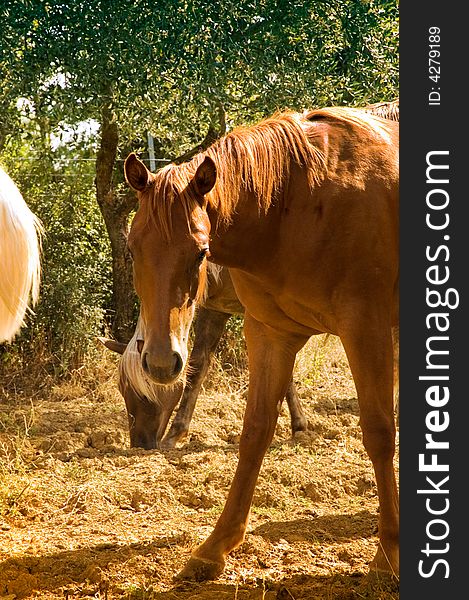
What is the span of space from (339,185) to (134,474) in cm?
243

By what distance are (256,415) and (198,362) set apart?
305 cm

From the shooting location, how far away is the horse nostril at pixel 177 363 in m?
3.15

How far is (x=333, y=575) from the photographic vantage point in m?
3.73

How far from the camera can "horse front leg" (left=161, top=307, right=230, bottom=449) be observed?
6.66 m

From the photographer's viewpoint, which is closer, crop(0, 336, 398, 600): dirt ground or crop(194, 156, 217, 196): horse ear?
crop(194, 156, 217, 196): horse ear

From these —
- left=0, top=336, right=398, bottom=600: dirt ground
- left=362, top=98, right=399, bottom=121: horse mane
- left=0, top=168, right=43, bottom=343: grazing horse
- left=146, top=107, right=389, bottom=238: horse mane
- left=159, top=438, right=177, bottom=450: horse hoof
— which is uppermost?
left=362, top=98, right=399, bottom=121: horse mane

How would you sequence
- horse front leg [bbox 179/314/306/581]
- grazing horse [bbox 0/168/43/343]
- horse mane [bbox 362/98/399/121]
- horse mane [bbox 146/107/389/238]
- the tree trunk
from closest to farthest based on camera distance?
horse mane [bbox 146/107/389/238]
grazing horse [bbox 0/168/43/343]
horse front leg [bbox 179/314/306/581]
horse mane [bbox 362/98/399/121]
the tree trunk

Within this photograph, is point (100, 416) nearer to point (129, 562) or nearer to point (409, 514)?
point (129, 562)

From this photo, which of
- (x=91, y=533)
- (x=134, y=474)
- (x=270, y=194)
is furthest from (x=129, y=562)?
(x=270, y=194)

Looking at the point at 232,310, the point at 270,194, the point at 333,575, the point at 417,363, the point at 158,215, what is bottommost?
the point at 333,575

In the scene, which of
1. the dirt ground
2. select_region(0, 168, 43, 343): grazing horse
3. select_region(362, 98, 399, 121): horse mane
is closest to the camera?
select_region(0, 168, 43, 343): grazing horse

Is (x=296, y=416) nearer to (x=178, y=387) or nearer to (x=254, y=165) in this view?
Answer: (x=178, y=387)

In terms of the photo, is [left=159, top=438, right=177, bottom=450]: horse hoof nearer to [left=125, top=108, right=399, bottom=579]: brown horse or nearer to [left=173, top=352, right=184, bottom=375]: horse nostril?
[left=125, top=108, right=399, bottom=579]: brown horse

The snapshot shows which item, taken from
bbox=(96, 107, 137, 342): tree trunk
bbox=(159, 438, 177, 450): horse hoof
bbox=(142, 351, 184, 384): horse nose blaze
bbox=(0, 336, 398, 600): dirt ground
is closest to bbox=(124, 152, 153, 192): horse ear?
bbox=(142, 351, 184, 384): horse nose blaze
